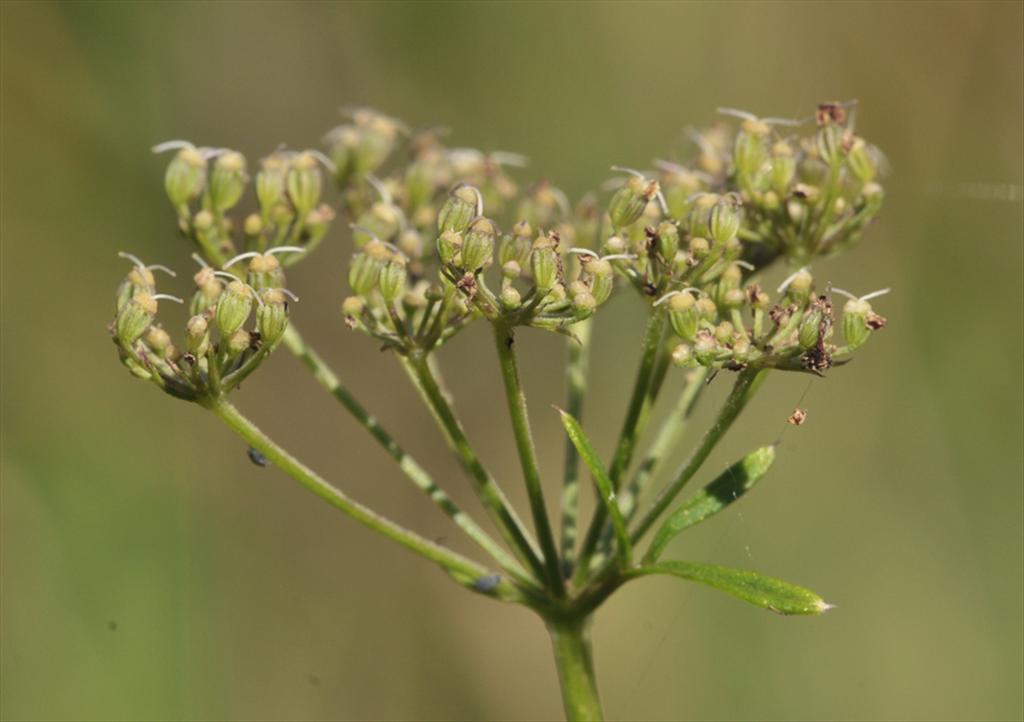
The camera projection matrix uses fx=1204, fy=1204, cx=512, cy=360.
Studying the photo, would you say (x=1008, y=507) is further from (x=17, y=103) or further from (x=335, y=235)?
(x=17, y=103)

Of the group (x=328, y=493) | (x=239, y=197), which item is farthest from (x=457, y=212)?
(x=239, y=197)

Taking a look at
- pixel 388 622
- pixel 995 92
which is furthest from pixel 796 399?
pixel 388 622

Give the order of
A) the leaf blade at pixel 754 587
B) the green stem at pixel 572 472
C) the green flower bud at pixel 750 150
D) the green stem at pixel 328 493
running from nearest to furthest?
the leaf blade at pixel 754 587 < the green stem at pixel 328 493 < the green stem at pixel 572 472 < the green flower bud at pixel 750 150

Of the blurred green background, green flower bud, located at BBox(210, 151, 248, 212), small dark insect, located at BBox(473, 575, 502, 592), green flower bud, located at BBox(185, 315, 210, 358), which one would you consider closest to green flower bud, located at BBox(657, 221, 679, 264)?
small dark insect, located at BBox(473, 575, 502, 592)

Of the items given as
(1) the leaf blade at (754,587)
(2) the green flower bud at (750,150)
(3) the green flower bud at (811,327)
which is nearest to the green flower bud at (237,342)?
(1) the leaf blade at (754,587)

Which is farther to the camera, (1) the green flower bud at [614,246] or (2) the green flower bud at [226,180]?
(2) the green flower bud at [226,180]

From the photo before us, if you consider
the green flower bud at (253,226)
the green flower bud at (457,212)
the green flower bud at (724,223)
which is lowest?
the green flower bud at (253,226)

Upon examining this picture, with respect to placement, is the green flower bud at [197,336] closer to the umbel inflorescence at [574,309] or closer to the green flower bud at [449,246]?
the umbel inflorescence at [574,309]

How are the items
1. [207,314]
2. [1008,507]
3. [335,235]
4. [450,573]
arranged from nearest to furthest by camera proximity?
[207,314] < [450,573] < [1008,507] < [335,235]

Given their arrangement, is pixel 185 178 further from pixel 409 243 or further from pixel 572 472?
pixel 572 472
